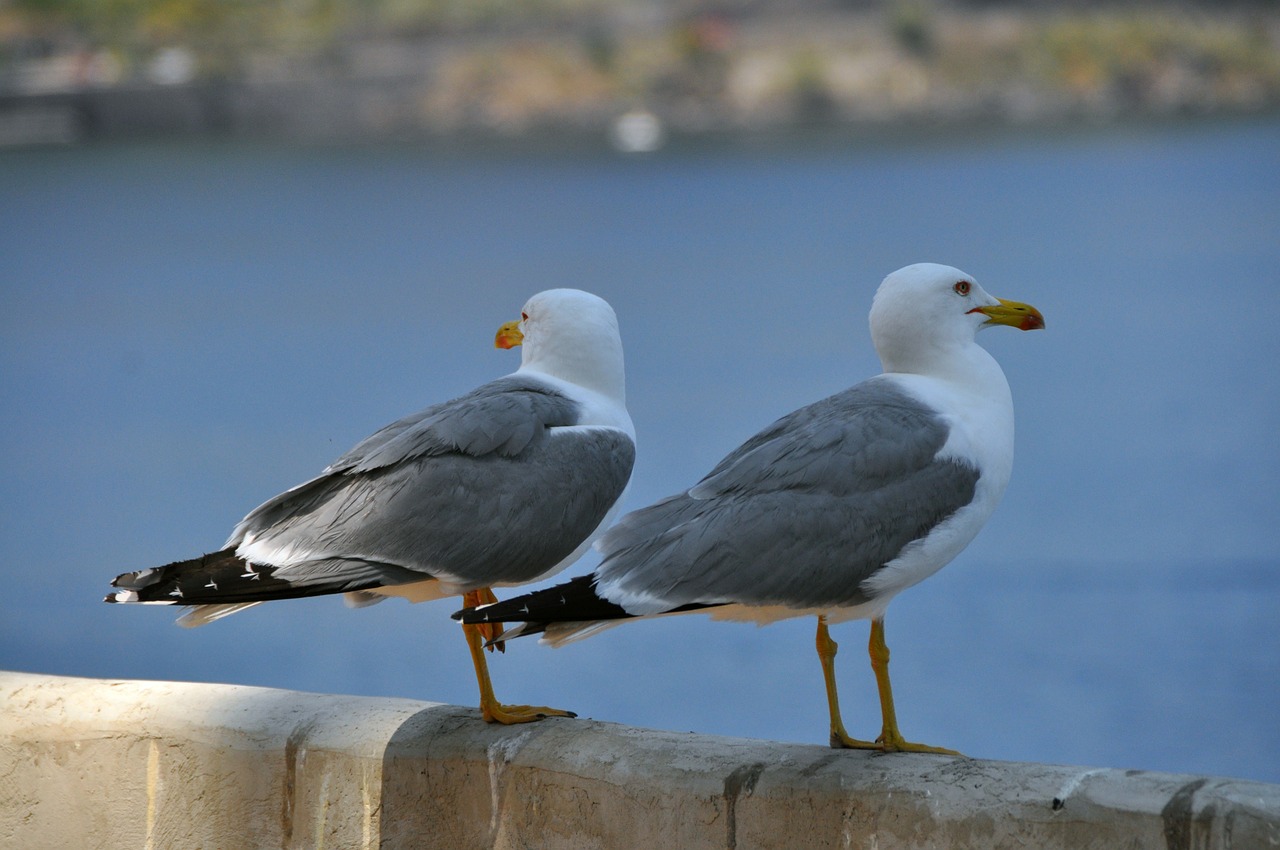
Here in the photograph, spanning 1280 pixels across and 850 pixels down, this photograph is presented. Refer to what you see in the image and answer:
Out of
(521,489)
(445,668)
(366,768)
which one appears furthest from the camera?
(445,668)

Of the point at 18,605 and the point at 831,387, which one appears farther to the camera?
the point at 831,387

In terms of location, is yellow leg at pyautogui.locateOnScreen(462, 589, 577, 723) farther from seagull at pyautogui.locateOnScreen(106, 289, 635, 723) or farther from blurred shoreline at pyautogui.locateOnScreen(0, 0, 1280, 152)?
blurred shoreline at pyautogui.locateOnScreen(0, 0, 1280, 152)

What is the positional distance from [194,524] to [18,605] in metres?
1.84

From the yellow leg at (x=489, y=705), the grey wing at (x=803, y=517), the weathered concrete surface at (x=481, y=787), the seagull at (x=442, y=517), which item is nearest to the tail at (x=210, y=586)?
the seagull at (x=442, y=517)

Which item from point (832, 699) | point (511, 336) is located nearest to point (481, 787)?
point (832, 699)

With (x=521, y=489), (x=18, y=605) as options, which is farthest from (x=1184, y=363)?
(x=521, y=489)

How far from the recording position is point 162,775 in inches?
146

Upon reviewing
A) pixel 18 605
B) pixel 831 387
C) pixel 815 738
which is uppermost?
pixel 831 387

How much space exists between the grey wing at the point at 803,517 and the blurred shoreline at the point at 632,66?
3629 centimetres

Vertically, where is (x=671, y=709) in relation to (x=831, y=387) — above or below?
below

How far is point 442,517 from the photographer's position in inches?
149

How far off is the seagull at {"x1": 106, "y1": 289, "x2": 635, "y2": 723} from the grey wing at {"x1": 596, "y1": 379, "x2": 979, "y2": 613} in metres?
0.41

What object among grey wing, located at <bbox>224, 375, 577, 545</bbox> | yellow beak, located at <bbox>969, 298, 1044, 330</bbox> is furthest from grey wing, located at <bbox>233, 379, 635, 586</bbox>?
yellow beak, located at <bbox>969, 298, 1044, 330</bbox>

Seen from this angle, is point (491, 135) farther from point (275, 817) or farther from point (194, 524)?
point (275, 817)
